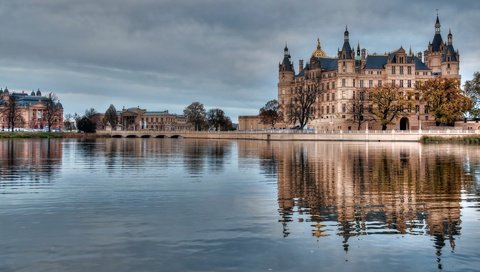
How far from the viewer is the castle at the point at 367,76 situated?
130750 millimetres

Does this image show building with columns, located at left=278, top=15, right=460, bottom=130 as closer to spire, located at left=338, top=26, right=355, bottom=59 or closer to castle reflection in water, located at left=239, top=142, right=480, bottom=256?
spire, located at left=338, top=26, right=355, bottom=59

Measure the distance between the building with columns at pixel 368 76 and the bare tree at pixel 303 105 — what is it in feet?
5.92

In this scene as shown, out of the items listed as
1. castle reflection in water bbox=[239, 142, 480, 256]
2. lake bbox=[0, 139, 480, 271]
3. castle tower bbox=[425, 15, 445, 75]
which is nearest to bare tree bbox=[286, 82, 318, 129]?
castle tower bbox=[425, 15, 445, 75]

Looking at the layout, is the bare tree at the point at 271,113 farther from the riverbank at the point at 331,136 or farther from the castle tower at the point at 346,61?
the castle tower at the point at 346,61

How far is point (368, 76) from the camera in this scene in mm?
134375

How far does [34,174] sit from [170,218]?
15408 millimetres

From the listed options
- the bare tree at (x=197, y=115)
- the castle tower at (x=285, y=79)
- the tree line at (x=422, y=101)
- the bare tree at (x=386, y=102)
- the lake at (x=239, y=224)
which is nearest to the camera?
the lake at (x=239, y=224)

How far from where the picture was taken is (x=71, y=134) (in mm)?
143375

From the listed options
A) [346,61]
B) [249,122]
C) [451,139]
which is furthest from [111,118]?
[451,139]

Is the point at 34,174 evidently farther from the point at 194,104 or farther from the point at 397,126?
the point at 194,104

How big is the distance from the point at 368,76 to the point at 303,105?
17.9 metres

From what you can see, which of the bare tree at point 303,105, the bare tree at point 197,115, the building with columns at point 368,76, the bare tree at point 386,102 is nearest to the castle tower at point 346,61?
the building with columns at point 368,76

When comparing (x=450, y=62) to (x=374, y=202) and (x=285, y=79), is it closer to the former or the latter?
(x=285, y=79)

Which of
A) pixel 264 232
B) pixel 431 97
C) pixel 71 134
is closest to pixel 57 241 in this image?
pixel 264 232
